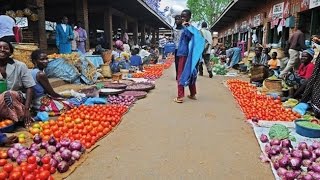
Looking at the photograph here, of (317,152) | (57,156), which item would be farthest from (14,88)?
(317,152)

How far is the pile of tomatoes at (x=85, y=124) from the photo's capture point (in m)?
4.21

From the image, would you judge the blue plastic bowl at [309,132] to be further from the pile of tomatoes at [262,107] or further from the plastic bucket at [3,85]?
the plastic bucket at [3,85]

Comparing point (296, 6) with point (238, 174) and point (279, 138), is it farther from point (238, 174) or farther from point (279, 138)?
point (238, 174)

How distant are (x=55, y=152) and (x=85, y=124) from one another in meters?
1.12

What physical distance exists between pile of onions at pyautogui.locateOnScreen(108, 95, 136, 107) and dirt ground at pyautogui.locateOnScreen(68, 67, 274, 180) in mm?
205

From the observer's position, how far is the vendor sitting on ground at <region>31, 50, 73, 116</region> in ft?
17.1

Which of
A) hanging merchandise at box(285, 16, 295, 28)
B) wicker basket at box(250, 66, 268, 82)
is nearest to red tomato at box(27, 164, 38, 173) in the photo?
wicker basket at box(250, 66, 268, 82)

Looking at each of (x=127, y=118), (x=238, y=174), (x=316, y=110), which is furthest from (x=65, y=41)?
(x=238, y=174)

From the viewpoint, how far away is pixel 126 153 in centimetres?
383

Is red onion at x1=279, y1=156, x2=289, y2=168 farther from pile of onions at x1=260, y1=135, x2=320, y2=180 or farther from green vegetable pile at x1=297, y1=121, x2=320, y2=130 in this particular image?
green vegetable pile at x1=297, y1=121, x2=320, y2=130

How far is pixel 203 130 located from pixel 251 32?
51.2 ft

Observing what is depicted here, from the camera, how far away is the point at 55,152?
3605 mm

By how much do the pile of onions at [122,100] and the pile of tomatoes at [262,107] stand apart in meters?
2.24

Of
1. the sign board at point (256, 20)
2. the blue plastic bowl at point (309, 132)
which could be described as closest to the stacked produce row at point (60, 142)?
the blue plastic bowl at point (309, 132)
